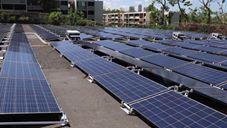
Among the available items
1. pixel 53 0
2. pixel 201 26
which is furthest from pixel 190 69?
pixel 53 0

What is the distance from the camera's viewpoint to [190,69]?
2038cm

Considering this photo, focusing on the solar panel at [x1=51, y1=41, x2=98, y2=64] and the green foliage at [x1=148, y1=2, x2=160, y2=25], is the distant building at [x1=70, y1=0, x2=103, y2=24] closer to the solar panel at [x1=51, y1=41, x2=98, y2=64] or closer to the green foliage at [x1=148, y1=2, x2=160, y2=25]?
the green foliage at [x1=148, y1=2, x2=160, y2=25]

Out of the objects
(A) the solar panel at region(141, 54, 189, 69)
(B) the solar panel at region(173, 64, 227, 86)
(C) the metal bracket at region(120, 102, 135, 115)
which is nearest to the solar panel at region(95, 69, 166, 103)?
(C) the metal bracket at region(120, 102, 135, 115)

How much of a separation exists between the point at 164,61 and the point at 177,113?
11373mm

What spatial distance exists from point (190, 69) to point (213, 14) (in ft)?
233

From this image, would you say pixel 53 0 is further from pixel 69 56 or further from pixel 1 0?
pixel 69 56

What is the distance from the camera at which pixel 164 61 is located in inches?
916

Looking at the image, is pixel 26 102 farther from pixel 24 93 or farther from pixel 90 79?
pixel 90 79

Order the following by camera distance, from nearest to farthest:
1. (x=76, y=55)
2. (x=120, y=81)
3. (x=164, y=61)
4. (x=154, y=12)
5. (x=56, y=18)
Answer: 1. (x=120, y=81)
2. (x=164, y=61)
3. (x=76, y=55)
4. (x=154, y=12)
5. (x=56, y=18)

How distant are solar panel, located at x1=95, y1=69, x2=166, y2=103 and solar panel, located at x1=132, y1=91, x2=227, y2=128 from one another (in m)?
0.84

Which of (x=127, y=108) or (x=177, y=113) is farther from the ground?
(x=177, y=113)

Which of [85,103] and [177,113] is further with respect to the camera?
[85,103]

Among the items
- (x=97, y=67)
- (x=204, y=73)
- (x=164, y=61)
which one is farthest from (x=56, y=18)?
(x=204, y=73)

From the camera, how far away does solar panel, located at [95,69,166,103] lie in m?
14.7
